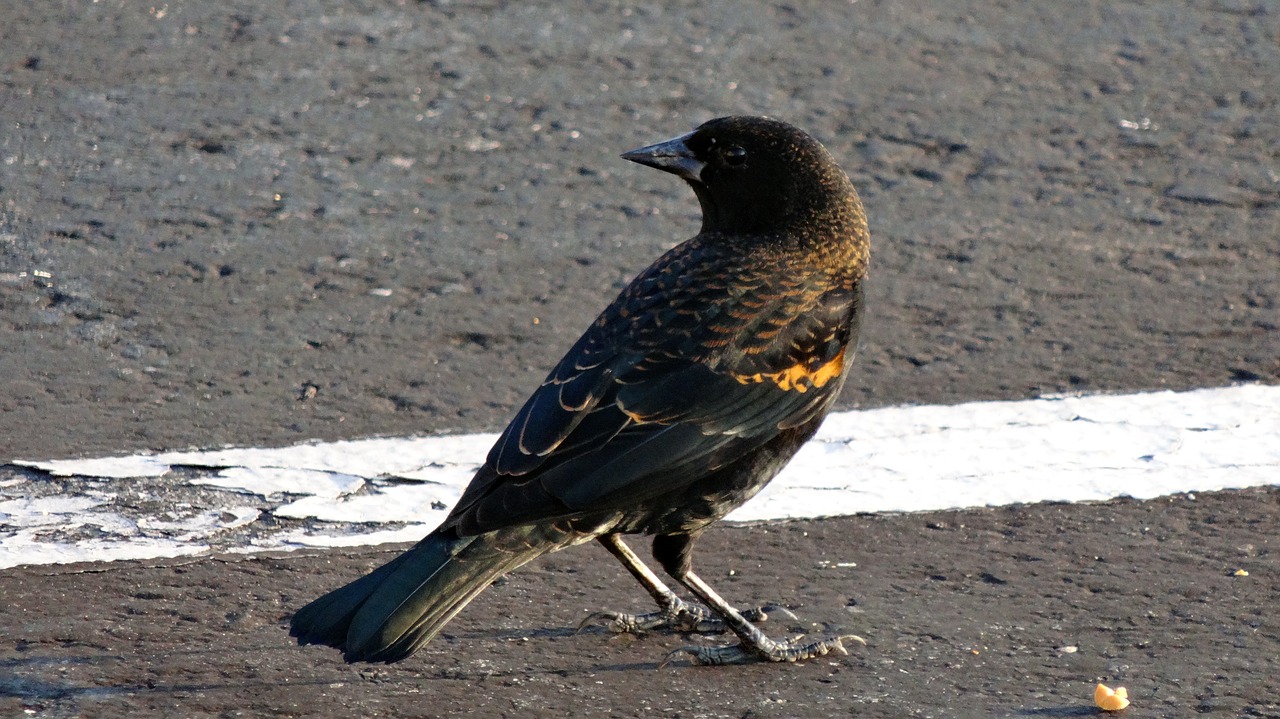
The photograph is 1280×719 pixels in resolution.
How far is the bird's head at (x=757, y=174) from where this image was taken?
4715 mm

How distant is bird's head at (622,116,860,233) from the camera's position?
4.71m

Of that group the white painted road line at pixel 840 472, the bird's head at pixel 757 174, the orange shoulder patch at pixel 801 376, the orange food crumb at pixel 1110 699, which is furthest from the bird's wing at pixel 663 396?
the orange food crumb at pixel 1110 699

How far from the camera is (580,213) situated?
6895mm

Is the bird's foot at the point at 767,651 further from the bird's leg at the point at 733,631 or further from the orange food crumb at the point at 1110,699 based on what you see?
the orange food crumb at the point at 1110,699

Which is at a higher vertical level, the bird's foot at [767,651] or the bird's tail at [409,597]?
the bird's tail at [409,597]

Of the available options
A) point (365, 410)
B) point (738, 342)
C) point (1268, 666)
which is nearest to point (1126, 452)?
point (1268, 666)

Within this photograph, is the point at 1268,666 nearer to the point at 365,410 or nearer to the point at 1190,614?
the point at 1190,614

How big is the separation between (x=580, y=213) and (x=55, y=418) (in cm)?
238

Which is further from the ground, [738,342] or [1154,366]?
[738,342]

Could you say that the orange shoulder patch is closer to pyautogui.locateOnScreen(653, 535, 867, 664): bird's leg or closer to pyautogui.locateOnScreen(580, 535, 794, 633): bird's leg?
pyautogui.locateOnScreen(653, 535, 867, 664): bird's leg

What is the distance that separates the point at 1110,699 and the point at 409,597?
1.60m

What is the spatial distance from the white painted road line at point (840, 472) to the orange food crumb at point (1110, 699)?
3.53 feet

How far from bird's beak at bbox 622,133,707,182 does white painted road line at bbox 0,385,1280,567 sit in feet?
3.22

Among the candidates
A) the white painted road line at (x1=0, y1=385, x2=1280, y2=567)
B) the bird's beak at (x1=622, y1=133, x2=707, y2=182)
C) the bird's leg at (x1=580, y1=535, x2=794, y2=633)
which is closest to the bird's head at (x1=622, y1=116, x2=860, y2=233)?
the bird's beak at (x1=622, y1=133, x2=707, y2=182)
